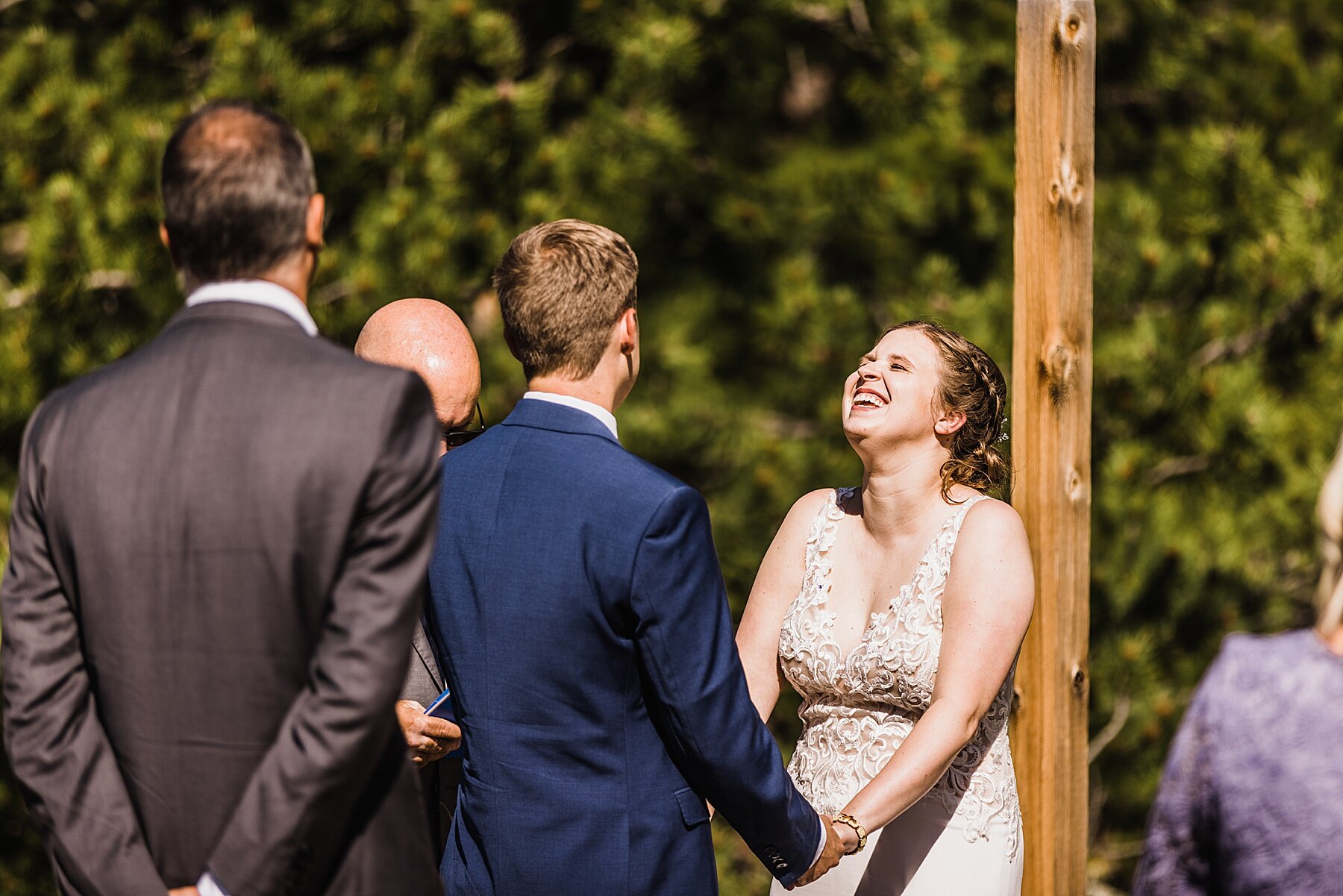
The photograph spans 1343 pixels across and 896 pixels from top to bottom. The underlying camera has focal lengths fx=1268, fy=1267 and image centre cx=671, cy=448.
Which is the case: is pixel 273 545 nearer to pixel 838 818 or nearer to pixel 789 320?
pixel 838 818

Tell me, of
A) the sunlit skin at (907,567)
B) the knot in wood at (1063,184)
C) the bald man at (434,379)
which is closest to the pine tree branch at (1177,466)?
the knot in wood at (1063,184)

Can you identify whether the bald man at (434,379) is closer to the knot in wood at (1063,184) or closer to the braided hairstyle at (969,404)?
the braided hairstyle at (969,404)

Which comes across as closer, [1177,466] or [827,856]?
[827,856]

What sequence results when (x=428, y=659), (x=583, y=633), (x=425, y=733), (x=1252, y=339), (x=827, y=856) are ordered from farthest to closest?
(x=1252, y=339)
(x=428, y=659)
(x=425, y=733)
(x=827, y=856)
(x=583, y=633)

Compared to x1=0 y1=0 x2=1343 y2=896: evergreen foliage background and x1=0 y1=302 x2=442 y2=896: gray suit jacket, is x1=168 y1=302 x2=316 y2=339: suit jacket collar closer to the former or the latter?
x1=0 y1=302 x2=442 y2=896: gray suit jacket

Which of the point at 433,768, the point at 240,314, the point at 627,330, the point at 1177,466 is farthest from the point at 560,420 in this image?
the point at 1177,466

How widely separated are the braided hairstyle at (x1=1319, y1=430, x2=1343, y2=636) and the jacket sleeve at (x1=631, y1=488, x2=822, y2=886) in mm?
793

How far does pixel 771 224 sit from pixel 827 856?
3.84 metres

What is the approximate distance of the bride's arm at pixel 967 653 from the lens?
7.41 ft

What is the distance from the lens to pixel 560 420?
1.91 m

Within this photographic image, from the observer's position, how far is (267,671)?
4.94 feet

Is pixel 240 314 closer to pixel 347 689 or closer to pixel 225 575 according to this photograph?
pixel 225 575

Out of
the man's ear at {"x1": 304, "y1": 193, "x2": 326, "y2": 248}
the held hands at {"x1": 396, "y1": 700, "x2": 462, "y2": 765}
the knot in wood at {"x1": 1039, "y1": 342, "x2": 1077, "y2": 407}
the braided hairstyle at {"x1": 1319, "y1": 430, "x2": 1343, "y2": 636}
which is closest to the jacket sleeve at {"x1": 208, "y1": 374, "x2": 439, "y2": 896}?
the man's ear at {"x1": 304, "y1": 193, "x2": 326, "y2": 248}

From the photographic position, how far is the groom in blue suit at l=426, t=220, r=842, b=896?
1.83m
